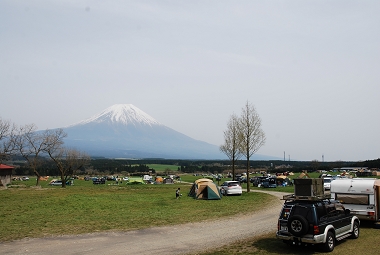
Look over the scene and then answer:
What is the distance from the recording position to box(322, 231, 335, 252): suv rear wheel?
473 inches

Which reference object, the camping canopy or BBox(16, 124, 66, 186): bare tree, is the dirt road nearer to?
the camping canopy

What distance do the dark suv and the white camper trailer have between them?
3.26 meters

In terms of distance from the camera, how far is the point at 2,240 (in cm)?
1427

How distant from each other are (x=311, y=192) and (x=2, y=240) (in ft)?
43.0

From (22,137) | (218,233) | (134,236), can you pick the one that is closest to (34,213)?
(134,236)

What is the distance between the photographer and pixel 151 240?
14.5 meters

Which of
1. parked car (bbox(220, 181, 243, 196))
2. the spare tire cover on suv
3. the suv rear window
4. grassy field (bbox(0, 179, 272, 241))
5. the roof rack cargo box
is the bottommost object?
grassy field (bbox(0, 179, 272, 241))

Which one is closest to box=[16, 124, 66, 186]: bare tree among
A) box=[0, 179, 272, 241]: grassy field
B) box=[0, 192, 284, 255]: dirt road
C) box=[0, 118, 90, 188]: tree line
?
box=[0, 118, 90, 188]: tree line

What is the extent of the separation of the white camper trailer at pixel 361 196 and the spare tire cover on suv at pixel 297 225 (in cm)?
579

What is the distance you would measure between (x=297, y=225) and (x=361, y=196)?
602 cm

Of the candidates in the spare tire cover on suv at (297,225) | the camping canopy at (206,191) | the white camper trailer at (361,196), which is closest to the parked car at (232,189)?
the camping canopy at (206,191)

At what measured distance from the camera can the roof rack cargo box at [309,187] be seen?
1485cm

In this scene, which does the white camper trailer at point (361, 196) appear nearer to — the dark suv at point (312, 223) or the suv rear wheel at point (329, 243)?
the dark suv at point (312, 223)

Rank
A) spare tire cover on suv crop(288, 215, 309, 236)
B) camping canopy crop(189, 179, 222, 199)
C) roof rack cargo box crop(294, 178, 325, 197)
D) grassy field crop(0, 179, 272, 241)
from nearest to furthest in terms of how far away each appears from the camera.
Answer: spare tire cover on suv crop(288, 215, 309, 236), roof rack cargo box crop(294, 178, 325, 197), grassy field crop(0, 179, 272, 241), camping canopy crop(189, 179, 222, 199)
